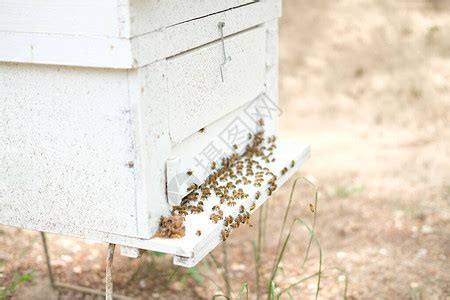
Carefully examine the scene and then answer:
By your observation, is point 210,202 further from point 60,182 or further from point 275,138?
point 275,138

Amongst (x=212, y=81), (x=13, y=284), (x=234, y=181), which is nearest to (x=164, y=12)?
(x=212, y=81)

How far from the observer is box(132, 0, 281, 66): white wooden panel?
2035 millimetres

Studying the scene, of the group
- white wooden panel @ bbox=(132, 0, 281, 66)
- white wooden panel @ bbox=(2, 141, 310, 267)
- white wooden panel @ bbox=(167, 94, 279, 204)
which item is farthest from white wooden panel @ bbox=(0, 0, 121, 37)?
white wooden panel @ bbox=(2, 141, 310, 267)

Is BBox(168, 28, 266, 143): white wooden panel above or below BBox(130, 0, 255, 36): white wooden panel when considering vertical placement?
below

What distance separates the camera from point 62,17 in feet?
6.76

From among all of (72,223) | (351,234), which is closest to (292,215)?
(351,234)

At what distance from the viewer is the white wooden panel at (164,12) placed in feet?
6.50

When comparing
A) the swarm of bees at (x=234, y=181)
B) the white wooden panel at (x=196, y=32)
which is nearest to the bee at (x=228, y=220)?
the swarm of bees at (x=234, y=181)

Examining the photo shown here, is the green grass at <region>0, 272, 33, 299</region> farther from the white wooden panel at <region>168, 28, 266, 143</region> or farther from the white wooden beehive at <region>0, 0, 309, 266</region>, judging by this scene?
the white wooden panel at <region>168, 28, 266, 143</region>

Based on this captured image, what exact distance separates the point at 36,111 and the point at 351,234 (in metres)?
2.91

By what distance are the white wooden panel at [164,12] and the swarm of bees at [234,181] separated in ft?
1.97

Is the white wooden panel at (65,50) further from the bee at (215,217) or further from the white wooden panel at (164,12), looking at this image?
the bee at (215,217)

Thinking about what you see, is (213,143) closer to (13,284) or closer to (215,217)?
(215,217)

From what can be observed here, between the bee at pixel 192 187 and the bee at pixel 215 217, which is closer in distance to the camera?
the bee at pixel 215 217
